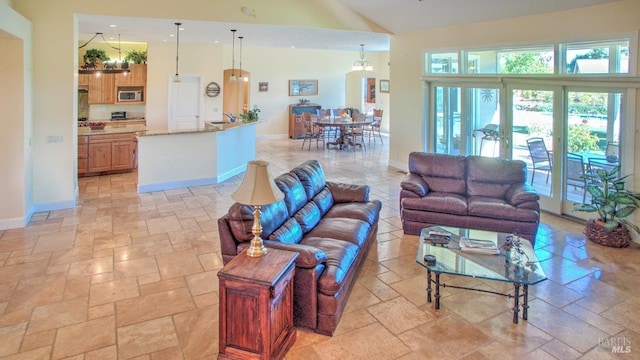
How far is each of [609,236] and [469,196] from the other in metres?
1.64

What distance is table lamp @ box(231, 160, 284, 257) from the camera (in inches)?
117

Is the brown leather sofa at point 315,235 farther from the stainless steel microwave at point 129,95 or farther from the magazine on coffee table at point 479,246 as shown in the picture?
the stainless steel microwave at point 129,95

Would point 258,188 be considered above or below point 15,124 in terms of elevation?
below

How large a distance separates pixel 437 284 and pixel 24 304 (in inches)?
138

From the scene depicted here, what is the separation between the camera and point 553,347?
123 inches

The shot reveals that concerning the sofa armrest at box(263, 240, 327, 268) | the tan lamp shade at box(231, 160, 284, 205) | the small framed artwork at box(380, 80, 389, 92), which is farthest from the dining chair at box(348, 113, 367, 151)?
the tan lamp shade at box(231, 160, 284, 205)

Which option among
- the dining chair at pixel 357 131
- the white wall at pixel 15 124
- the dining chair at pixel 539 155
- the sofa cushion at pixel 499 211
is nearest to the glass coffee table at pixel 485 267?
the sofa cushion at pixel 499 211

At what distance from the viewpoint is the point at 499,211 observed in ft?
16.7

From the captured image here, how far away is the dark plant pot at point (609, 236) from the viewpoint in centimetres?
511

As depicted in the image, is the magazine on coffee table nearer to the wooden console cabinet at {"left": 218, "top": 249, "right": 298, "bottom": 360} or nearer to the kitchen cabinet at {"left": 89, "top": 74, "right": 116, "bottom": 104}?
the wooden console cabinet at {"left": 218, "top": 249, "right": 298, "bottom": 360}

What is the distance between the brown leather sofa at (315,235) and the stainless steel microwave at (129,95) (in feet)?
26.3

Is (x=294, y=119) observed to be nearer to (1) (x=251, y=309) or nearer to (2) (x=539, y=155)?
(2) (x=539, y=155)

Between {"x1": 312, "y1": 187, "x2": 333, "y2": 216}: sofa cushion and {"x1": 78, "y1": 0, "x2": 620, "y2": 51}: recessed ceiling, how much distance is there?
3968mm

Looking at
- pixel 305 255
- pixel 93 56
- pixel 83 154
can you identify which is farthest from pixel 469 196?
pixel 93 56
